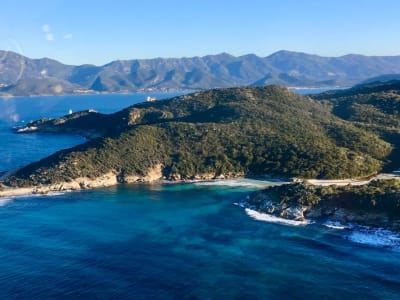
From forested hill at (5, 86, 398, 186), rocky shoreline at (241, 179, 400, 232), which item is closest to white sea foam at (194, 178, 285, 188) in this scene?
forested hill at (5, 86, 398, 186)

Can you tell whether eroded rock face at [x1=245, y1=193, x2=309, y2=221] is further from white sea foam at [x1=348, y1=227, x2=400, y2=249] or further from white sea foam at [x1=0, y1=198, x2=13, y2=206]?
white sea foam at [x1=0, y1=198, x2=13, y2=206]

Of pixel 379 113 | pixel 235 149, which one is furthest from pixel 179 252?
pixel 379 113

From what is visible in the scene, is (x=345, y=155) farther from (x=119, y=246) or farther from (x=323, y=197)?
(x=119, y=246)

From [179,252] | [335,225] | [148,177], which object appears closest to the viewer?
[179,252]

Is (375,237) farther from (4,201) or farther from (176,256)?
(4,201)

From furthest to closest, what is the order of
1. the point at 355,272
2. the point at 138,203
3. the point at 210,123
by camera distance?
the point at 210,123
the point at 138,203
the point at 355,272

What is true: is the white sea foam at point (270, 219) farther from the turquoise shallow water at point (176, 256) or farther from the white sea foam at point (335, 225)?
the white sea foam at point (335, 225)

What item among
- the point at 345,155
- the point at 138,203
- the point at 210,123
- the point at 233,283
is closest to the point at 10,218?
the point at 138,203
